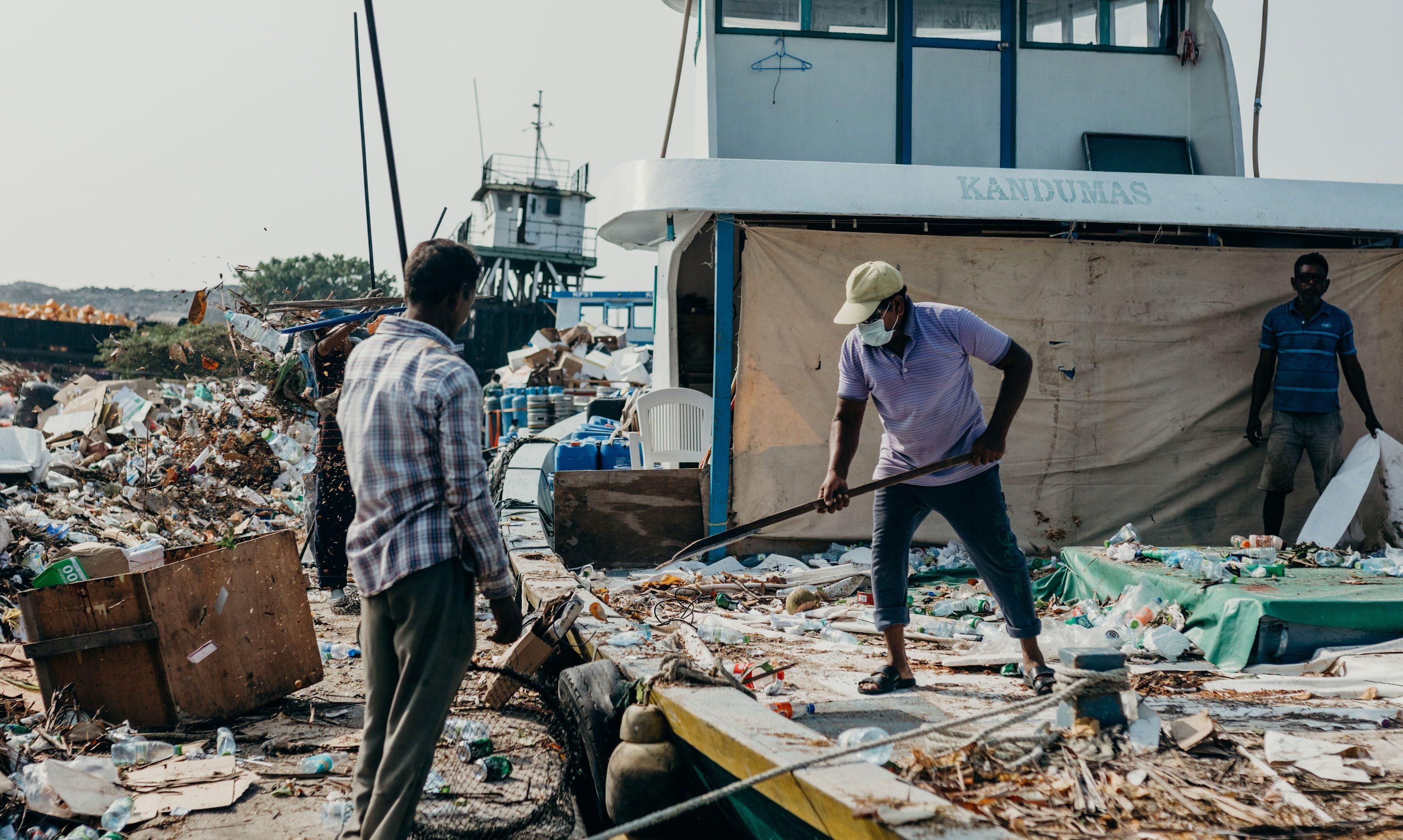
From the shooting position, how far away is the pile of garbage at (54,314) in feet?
80.4

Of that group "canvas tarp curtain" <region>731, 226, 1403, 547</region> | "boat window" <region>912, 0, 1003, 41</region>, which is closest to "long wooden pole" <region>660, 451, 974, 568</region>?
"canvas tarp curtain" <region>731, 226, 1403, 547</region>

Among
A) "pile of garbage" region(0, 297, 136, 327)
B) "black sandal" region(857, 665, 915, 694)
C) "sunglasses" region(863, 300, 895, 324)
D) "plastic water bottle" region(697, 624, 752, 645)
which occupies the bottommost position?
"plastic water bottle" region(697, 624, 752, 645)

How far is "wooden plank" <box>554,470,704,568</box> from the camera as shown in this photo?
709 centimetres

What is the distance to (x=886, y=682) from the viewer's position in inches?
155

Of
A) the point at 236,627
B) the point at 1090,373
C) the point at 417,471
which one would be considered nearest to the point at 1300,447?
the point at 1090,373

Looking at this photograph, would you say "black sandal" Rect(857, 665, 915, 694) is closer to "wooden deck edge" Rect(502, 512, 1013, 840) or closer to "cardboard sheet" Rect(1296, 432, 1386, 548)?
"wooden deck edge" Rect(502, 512, 1013, 840)

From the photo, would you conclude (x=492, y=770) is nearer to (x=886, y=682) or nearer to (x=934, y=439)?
(x=886, y=682)

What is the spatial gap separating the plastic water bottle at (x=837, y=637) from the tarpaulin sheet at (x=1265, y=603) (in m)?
1.56

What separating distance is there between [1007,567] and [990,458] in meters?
0.43

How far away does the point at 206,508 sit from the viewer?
36.4 feet

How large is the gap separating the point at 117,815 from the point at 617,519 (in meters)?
4.19

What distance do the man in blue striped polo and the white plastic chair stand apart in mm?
4054

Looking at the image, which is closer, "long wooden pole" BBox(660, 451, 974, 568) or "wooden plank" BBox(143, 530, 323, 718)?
"long wooden pole" BBox(660, 451, 974, 568)

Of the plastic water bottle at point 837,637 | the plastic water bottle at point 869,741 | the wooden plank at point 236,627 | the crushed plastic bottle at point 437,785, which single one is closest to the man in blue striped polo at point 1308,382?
the plastic water bottle at point 837,637
